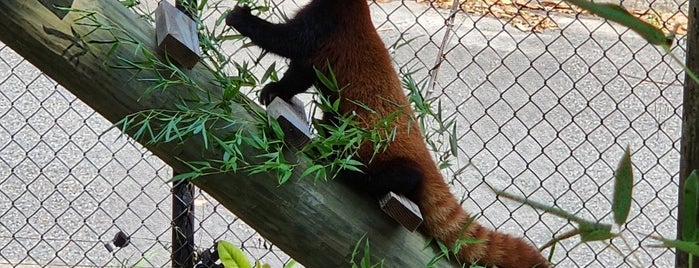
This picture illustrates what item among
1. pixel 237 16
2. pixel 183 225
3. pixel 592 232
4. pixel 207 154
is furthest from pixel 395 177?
pixel 592 232

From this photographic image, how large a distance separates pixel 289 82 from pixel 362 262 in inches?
29.2

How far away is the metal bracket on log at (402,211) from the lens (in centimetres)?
223

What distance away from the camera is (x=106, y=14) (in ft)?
7.08

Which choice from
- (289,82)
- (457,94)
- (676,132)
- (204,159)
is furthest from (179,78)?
(676,132)

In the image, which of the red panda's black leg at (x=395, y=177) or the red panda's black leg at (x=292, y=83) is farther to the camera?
the red panda's black leg at (x=292, y=83)

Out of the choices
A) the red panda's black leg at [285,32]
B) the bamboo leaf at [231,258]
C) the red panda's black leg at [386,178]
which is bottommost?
the bamboo leaf at [231,258]

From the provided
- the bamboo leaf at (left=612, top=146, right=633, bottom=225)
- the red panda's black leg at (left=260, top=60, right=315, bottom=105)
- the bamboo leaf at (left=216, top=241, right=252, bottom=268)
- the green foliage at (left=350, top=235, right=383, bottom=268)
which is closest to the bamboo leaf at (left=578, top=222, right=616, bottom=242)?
the bamboo leaf at (left=612, top=146, right=633, bottom=225)

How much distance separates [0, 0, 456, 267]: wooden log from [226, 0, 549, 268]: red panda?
12 centimetres

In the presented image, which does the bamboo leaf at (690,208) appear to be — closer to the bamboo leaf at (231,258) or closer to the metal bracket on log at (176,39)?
the bamboo leaf at (231,258)

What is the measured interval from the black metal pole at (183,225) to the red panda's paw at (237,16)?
1152mm

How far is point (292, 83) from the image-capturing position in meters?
2.64

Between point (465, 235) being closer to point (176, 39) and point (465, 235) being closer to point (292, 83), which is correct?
point (292, 83)

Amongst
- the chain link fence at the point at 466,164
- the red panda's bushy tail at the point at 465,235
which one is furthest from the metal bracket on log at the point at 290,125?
the chain link fence at the point at 466,164

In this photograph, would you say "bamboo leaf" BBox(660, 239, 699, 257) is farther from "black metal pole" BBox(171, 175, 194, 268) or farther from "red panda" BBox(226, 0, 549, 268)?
"black metal pole" BBox(171, 175, 194, 268)
